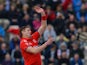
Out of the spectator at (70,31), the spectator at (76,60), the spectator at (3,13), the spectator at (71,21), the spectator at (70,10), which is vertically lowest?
the spectator at (76,60)

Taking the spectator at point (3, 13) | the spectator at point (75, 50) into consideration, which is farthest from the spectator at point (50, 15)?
the spectator at point (75, 50)

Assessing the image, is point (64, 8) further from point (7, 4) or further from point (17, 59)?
point (17, 59)

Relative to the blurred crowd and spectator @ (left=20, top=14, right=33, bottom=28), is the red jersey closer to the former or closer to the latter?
the blurred crowd

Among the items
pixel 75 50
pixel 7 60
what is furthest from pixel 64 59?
pixel 7 60

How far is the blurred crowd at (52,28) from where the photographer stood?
1662 cm

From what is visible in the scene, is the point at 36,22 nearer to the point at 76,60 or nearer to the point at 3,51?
the point at 3,51

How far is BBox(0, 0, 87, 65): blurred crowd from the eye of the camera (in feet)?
54.5

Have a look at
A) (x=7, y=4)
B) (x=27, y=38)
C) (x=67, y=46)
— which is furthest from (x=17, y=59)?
(x=27, y=38)

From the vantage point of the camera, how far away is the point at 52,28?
18.0 m

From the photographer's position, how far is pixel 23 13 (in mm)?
18781

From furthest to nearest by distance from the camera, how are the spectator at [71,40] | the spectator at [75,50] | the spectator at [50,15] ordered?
the spectator at [50,15], the spectator at [71,40], the spectator at [75,50]

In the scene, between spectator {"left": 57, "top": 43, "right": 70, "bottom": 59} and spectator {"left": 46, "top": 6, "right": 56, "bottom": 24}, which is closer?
spectator {"left": 57, "top": 43, "right": 70, "bottom": 59}

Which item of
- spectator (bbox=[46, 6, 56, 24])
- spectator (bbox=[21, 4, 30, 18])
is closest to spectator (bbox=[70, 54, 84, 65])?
spectator (bbox=[46, 6, 56, 24])

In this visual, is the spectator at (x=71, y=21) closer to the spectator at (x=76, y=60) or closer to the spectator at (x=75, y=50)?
the spectator at (x=75, y=50)
